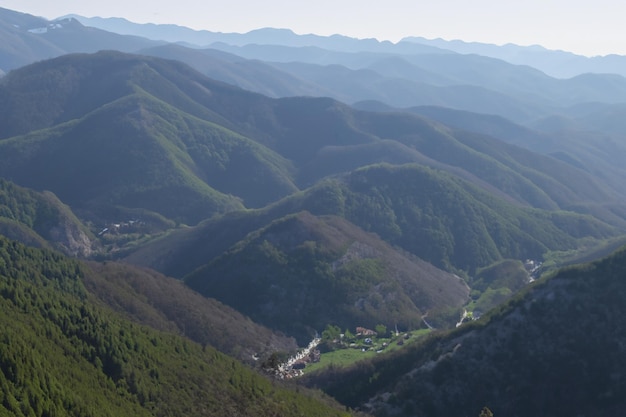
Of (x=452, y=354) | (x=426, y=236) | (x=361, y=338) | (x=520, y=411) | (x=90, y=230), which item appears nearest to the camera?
(x=520, y=411)

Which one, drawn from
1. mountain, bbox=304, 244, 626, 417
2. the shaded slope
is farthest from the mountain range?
the shaded slope

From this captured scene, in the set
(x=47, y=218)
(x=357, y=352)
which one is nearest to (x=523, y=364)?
(x=357, y=352)

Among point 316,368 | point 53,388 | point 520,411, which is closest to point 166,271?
point 316,368

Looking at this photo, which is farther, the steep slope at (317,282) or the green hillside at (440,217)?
the green hillside at (440,217)

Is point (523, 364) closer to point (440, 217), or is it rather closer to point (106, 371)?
point (106, 371)

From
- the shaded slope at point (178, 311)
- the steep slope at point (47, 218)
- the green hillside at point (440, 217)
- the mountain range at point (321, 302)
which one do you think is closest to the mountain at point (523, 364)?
the mountain range at point (321, 302)

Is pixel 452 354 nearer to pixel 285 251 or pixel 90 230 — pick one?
pixel 285 251

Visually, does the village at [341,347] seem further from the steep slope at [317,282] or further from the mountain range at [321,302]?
the steep slope at [317,282]
